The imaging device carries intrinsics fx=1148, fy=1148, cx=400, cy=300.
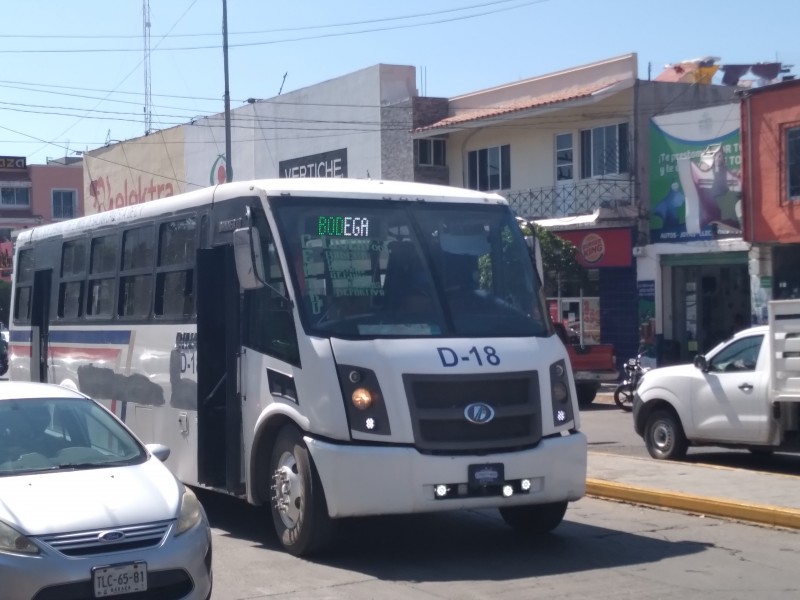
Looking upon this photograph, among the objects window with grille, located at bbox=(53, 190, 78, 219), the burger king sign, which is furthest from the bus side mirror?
window with grille, located at bbox=(53, 190, 78, 219)

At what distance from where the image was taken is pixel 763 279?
26.8 meters

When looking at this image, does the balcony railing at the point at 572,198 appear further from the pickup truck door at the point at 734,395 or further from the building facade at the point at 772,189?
the pickup truck door at the point at 734,395

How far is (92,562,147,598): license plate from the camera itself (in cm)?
643

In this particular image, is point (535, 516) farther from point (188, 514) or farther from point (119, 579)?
point (119, 579)

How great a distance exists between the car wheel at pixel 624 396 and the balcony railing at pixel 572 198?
7.42 meters

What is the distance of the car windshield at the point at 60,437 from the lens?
7594 mm

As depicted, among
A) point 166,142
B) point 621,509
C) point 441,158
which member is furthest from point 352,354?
point 166,142

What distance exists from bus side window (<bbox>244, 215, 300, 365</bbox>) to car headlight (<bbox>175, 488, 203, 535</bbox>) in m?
2.11

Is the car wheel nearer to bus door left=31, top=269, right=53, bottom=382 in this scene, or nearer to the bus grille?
bus door left=31, top=269, right=53, bottom=382

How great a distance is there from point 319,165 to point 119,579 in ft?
115

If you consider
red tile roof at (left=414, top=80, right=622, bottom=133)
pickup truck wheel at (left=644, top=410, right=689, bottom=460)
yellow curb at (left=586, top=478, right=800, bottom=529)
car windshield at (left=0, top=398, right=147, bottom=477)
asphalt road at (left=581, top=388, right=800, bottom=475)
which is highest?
red tile roof at (left=414, top=80, right=622, bottom=133)

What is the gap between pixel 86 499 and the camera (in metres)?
6.90

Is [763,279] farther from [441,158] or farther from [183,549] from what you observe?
[183,549]

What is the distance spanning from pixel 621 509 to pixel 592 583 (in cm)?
341
